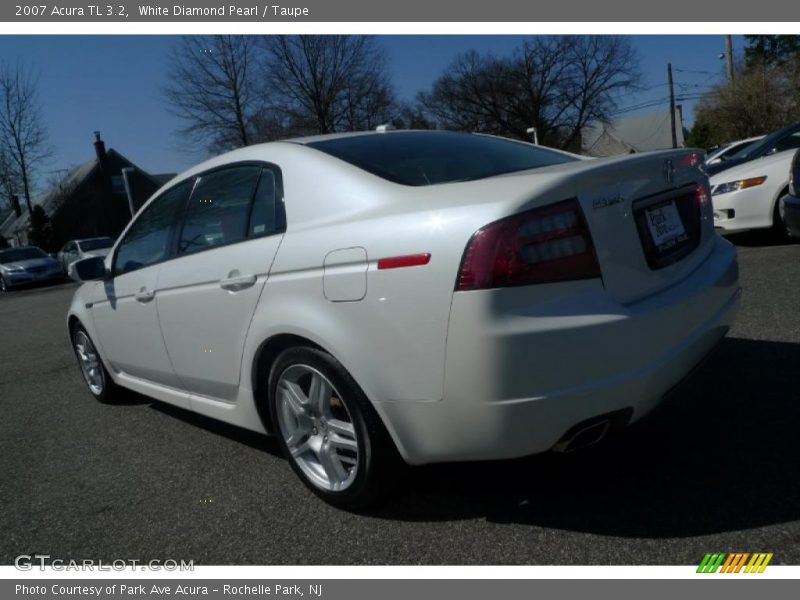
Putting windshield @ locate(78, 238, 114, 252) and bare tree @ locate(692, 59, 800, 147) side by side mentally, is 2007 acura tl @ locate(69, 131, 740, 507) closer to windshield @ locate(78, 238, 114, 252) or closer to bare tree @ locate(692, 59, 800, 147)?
windshield @ locate(78, 238, 114, 252)

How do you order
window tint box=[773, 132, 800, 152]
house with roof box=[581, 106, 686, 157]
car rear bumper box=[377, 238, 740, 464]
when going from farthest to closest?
1. house with roof box=[581, 106, 686, 157]
2. window tint box=[773, 132, 800, 152]
3. car rear bumper box=[377, 238, 740, 464]

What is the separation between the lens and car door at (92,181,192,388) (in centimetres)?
368

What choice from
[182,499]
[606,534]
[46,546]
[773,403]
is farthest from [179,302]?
[773,403]

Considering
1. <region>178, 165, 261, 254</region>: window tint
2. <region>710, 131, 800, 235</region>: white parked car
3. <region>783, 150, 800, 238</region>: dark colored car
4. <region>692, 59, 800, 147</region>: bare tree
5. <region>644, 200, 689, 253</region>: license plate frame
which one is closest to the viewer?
<region>644, 200, 689, 253</region>: license plate frame

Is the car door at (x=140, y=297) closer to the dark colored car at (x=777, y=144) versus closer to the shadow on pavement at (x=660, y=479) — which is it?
the shadow on pavement at (x=660, y=479)

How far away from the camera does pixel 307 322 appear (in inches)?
102

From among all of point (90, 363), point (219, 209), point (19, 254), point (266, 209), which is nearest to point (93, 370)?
point (90, 363)

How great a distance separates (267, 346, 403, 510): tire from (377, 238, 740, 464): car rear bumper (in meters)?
0.21

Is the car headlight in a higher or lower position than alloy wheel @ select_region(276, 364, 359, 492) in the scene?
higher

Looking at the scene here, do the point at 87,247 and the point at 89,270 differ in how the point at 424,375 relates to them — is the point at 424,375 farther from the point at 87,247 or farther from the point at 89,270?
the point at 87,247

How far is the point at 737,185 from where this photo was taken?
7.49 meters

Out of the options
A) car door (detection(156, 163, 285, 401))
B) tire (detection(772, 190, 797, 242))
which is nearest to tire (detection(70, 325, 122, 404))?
car door (detection(156, 163, 285, 401))
